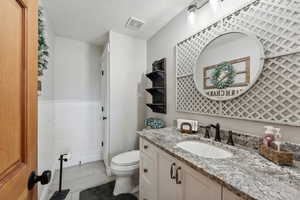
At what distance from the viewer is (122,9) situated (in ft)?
5.59

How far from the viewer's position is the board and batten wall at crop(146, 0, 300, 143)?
105cm

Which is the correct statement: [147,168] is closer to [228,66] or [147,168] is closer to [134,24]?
[228,66]

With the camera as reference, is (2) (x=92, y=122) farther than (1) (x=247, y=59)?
Yes

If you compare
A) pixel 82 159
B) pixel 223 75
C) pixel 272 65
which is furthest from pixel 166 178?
pixel 82 159

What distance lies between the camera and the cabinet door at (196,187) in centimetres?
67

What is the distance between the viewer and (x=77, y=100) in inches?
101

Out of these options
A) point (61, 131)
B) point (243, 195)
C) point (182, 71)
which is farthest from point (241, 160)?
point (61, 131)

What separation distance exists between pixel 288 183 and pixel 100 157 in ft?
9.26

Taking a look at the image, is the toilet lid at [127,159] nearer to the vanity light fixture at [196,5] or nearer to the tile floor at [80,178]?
the tile floor at [80,178]

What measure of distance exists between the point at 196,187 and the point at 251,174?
294mm

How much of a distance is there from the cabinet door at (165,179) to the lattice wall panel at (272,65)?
672mm

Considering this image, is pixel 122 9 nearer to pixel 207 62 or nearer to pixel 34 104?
pixel 207 62

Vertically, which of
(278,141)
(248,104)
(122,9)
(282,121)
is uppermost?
(122,9)

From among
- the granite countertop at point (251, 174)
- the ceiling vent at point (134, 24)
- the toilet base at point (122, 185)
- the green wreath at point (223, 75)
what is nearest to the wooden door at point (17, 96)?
the granite countertop at point (251, 174)
